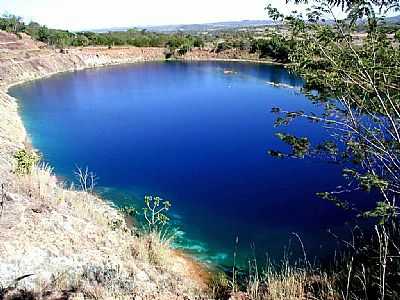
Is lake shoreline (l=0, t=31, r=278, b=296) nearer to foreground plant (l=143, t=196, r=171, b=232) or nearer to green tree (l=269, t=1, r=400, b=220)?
foreground plant (l=143, t=196, r=171, b=232)

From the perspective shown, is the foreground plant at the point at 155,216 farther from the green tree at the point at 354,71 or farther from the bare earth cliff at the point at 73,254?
the green tree at the point at 354,71

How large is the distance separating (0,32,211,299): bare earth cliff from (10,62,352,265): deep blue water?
2.62 meters

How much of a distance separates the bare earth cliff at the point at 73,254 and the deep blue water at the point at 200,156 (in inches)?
103

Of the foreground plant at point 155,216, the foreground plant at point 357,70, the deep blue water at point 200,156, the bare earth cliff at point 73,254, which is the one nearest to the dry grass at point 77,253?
the bare earth cliff at point 73,254

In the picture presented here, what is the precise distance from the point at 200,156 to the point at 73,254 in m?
13.0

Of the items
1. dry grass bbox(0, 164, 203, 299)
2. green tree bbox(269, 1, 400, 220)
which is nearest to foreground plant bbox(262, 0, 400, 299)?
green tree bbox(269, 1, 400, 220)

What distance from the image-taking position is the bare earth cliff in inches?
253

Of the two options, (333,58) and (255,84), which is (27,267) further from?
(255,84)

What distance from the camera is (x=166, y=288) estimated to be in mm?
7453

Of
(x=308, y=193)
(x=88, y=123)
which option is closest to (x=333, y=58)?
(x=308, y=193)

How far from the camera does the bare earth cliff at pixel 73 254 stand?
21.1 ft

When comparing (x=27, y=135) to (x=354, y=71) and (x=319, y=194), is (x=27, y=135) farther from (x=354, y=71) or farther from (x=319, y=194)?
(x=354, y=71)

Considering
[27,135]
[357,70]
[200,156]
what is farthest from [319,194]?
[27,135]

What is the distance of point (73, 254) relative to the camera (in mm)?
7770
